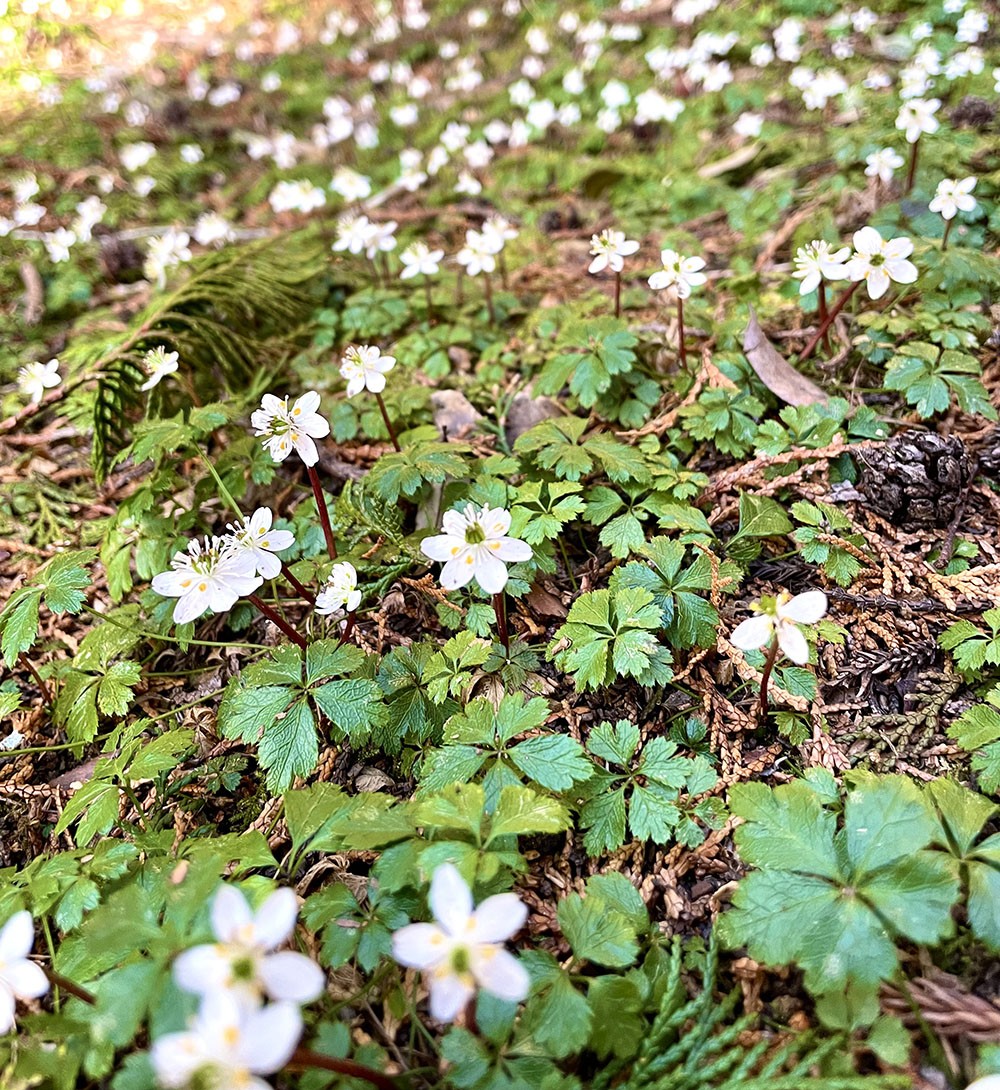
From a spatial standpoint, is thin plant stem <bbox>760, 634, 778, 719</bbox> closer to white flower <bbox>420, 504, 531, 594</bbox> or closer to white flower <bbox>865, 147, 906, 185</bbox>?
white flower <bbox>420, 504, 531, 594</bbox>

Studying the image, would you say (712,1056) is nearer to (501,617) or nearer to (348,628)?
(501,617)

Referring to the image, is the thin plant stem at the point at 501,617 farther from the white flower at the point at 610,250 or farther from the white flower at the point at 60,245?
the white flower at the point at 60,245

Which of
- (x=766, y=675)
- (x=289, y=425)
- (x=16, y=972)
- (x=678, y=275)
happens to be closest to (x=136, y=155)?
(x=289, y=425)

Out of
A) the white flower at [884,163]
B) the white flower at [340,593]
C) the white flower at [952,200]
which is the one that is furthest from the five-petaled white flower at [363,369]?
the white flower at [884,163]

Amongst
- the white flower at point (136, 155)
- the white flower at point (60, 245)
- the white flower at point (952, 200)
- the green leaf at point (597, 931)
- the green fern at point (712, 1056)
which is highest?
the white flower at point (136, 155)

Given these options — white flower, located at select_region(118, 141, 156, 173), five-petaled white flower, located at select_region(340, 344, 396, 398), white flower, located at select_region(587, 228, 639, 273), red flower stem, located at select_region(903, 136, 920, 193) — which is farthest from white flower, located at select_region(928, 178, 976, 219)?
white flower, located at select_region(118, 141, 156, 173)

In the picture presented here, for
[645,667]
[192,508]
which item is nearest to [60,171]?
[192,508]
